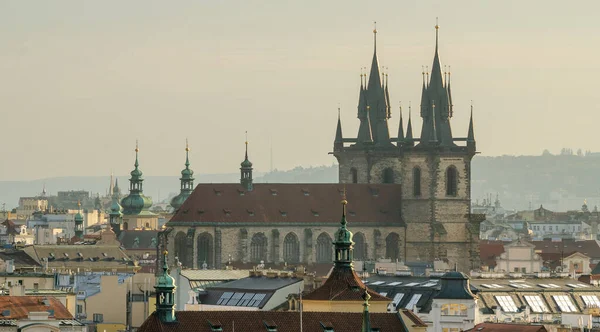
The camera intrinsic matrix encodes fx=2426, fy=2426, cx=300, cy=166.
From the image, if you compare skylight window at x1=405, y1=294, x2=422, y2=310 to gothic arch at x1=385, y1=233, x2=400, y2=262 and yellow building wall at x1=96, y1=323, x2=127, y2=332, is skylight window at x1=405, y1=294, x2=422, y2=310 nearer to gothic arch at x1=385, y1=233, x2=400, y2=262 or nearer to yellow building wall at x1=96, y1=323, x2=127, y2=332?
yellow building wall at x1=96, y1=323, x2=127, y2=332

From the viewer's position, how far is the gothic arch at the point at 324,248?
601ft

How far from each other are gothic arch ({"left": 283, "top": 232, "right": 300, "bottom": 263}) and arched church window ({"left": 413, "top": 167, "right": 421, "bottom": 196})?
1032cm

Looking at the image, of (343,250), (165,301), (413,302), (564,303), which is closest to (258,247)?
(564,303)

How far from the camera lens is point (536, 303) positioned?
121812mm

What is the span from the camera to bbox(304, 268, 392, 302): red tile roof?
10075 centimetres

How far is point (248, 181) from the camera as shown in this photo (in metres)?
189

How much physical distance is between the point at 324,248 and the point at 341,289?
8207cm

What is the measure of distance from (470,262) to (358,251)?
9.02m

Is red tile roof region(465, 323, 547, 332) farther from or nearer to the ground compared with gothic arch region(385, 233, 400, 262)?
nearer to the ground

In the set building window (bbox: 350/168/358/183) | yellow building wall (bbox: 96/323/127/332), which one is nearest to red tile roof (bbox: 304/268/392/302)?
yellow building wall (bbox: 96/323/127/332)

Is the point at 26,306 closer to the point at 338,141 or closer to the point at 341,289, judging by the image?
the point at 341,289

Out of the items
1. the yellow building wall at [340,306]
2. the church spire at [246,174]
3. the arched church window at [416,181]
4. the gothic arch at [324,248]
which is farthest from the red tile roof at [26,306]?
the church spire at [246,174]

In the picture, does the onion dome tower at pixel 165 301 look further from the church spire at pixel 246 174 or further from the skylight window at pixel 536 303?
the church spire at pixel 246 174

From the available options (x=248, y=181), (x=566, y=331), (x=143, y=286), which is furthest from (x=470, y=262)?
(x=566, y=331)
